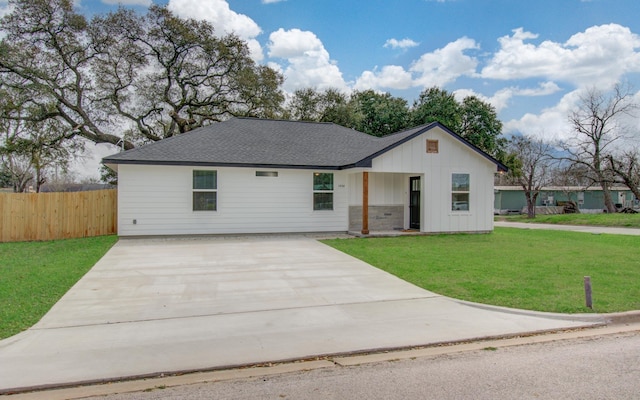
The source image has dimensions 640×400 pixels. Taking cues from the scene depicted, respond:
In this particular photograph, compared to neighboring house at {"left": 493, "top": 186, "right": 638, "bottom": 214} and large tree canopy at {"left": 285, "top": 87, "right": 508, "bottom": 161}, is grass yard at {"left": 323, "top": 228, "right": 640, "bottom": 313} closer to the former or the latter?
large tree canopy at {"left": 285, "top": 87, "right": 508, "bottom": 161}

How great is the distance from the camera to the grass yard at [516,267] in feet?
21.8

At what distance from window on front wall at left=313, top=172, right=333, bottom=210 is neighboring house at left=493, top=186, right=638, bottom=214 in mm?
23308

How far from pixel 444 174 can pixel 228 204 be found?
823 cm

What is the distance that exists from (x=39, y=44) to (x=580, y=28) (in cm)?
2913

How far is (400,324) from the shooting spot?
5.52 m

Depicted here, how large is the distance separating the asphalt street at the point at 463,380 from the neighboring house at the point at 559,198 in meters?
32.6

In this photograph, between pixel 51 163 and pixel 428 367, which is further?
pixel 51 163

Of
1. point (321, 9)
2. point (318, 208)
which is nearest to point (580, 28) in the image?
point (321, 9)

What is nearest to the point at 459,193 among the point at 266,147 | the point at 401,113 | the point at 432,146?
the point at 432,146

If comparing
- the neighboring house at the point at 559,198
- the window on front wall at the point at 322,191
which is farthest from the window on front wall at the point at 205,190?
the neighboring house at the point at 559,198

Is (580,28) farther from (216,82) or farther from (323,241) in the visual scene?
(216,82)

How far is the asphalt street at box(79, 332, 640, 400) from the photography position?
3633mm

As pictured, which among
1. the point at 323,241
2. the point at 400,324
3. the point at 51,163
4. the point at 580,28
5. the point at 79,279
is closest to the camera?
the point at 400,324

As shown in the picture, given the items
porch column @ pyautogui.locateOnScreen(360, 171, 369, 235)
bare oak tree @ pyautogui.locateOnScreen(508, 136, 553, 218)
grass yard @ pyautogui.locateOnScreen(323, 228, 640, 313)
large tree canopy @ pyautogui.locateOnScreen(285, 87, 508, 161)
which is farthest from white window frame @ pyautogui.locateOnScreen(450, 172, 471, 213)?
bare oak tree @ pyautogui.locateOnScreen(508, 136, 553, 218)
